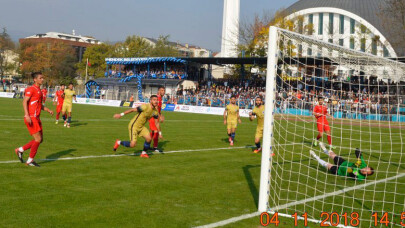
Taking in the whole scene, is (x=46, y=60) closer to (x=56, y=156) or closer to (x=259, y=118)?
(x=259, y=118)

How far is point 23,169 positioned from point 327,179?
6.67 metres

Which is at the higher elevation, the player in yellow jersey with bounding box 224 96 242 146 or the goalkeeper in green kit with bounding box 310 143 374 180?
the player in yellow jersey with bounding box 224 96 242 146

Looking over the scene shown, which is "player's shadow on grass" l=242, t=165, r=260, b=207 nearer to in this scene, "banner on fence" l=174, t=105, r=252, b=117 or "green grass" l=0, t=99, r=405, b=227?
"green grass" l=0, t=99, r=405, b=227

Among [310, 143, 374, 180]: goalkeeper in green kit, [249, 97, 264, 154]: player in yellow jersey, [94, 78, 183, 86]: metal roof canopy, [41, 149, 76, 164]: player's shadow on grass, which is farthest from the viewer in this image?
[94, 78, 183, 86]: metal roof canopy

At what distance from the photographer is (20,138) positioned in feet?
44.1

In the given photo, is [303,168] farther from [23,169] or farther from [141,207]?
[23,169]

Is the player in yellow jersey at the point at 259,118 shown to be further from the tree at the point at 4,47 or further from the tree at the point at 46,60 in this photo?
the tree at the point at 4,47

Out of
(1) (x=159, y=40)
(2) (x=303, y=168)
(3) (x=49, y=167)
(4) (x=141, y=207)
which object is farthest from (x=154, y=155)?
(1) (x=159, y=40)

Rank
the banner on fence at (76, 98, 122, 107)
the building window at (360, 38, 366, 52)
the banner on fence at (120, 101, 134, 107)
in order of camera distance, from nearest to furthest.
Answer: the banner on fence at (120, 101, 134, 107), the banner on fence at (76, 98, 122, 107), the building window at (360, 38, 366, 52)

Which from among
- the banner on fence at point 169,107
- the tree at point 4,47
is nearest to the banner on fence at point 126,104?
the banner on fence at point 169,107
